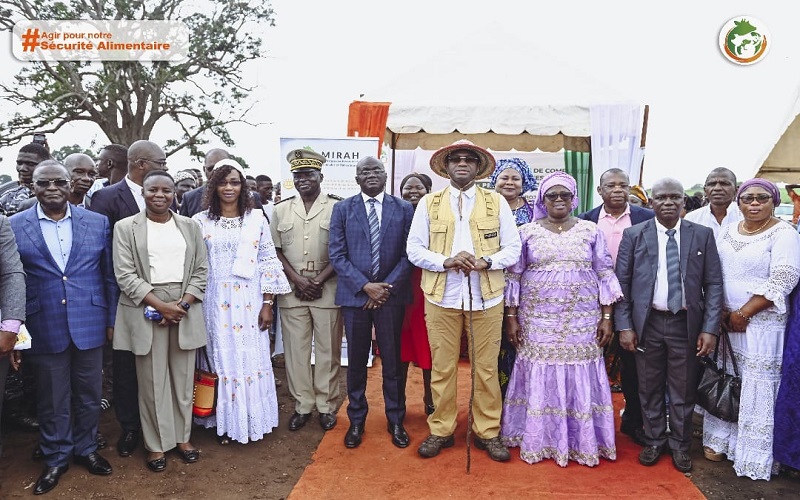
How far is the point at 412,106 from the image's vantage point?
762cm

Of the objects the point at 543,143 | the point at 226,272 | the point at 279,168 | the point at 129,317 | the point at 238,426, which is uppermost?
the point at 543,143

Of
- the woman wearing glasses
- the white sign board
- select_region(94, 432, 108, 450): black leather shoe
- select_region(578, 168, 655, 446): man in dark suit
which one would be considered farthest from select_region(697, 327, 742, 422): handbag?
select_region(94, 432, 108, 450): black leather shoe

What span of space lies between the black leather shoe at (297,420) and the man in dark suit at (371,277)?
1.59ft

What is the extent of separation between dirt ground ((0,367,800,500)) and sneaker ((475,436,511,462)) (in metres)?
0.67

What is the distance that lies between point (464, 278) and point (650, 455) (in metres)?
1.74

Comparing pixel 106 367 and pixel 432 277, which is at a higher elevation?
pixel 432 277

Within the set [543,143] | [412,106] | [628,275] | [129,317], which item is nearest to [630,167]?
[543,143]

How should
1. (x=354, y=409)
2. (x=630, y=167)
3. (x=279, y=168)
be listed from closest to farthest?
(x=354, y=409) < (x=279, y=168) < (x=630, y=167)

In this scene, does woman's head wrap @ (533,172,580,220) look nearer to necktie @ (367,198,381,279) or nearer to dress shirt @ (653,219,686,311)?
dress shirt @ (653,219,686,311)

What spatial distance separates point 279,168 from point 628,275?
389 cm

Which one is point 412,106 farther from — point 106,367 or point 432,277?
point 106,367

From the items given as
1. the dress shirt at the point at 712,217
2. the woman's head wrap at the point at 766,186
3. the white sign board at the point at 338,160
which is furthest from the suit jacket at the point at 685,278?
the white sign board at the point at 338,160

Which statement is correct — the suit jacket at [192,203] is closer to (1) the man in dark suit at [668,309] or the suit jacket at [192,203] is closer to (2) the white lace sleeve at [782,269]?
(1) the man in dark suit at [668,309]

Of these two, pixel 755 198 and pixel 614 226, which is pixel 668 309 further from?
pixel 614 226
